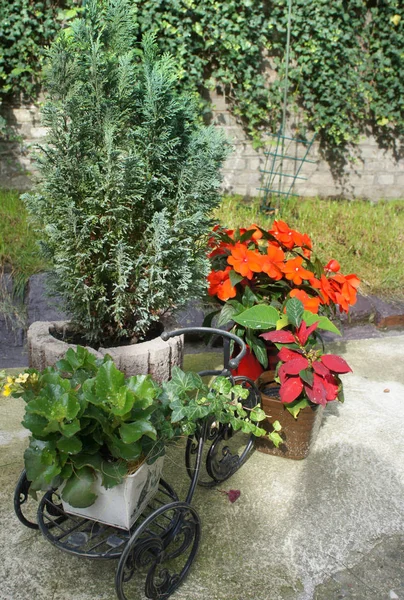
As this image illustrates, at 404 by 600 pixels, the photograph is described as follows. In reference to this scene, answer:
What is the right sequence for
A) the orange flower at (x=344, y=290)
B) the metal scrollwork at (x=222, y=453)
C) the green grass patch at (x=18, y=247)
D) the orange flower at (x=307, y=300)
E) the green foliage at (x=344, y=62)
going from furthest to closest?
the green foliage at (x=344, y=62), the green grass patch at (x=18, y=247), the orange flower at (x=344, y=290), the orange flower at (x=307, y=300), the metal scrollwork at (x=222, y=453)

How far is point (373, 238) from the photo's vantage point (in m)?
4.76

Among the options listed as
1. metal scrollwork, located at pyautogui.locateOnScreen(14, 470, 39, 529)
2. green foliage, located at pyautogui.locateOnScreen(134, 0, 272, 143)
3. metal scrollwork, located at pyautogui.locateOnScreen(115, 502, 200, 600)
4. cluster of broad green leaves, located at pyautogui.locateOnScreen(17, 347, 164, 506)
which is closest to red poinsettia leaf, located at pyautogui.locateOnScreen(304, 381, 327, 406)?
metal scrollwork, located at pyautogui.locateOnScreen(115, 502, 200, 600)

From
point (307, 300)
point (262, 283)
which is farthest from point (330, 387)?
point (262, 283)

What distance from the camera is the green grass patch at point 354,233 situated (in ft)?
14.3

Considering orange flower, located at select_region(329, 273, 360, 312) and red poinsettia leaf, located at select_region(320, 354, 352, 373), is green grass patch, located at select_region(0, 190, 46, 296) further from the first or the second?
red poinsettia leaf, located at select_region(320, 354, 352, 373)

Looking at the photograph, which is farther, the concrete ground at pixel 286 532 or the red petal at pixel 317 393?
the red petal at pixel 317 393

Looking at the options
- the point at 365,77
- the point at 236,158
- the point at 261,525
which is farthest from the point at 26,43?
the point at 261,525

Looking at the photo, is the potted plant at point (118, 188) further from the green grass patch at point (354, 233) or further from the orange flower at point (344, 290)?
the green grass patch at point (354, 233)

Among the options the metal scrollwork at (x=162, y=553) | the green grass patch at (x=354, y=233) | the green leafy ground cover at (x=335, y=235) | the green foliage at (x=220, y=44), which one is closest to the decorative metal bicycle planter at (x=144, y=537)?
the metal scrollwork at (x=162, y=553)

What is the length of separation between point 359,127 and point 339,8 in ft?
4.40

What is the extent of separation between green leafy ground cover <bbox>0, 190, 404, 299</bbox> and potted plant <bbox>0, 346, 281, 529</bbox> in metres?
2.33

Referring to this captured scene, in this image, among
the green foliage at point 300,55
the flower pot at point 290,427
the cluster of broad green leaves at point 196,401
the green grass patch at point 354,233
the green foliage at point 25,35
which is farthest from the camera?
the green foliage at point 300,55

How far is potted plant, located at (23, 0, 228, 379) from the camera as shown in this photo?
6.97 ft

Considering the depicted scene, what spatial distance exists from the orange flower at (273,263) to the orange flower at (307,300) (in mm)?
101
